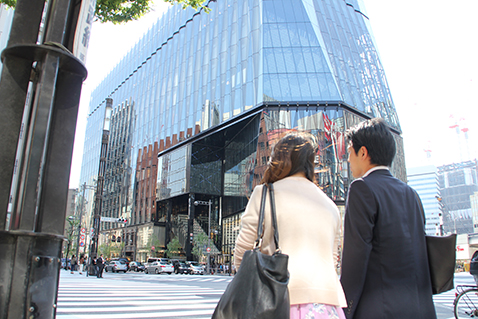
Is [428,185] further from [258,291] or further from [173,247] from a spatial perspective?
[258,291]

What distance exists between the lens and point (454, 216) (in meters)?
130

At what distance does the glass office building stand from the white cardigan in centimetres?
3475

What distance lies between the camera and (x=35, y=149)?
5.87 ft

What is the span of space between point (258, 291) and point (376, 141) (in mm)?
1315

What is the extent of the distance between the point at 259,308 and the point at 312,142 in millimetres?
1128

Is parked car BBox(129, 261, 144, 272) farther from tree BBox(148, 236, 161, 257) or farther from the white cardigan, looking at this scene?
the white cardigan

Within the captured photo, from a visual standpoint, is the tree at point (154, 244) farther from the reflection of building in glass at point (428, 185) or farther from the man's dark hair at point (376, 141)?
the reflection of building in glass at point (428, 185)

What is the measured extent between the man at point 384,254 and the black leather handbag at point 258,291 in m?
0.51

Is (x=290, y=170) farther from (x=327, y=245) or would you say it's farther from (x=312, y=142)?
(x=327, y=245)

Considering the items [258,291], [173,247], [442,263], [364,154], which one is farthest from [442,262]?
[173,247]

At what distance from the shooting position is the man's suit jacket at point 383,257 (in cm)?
189

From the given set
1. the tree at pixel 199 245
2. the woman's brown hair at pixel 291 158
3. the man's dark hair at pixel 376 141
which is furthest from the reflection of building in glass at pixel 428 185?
the woman's brown hair at pixel 291 158

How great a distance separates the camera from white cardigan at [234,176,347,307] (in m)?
1.85

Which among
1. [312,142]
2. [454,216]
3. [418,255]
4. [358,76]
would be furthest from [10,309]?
[454,216]
